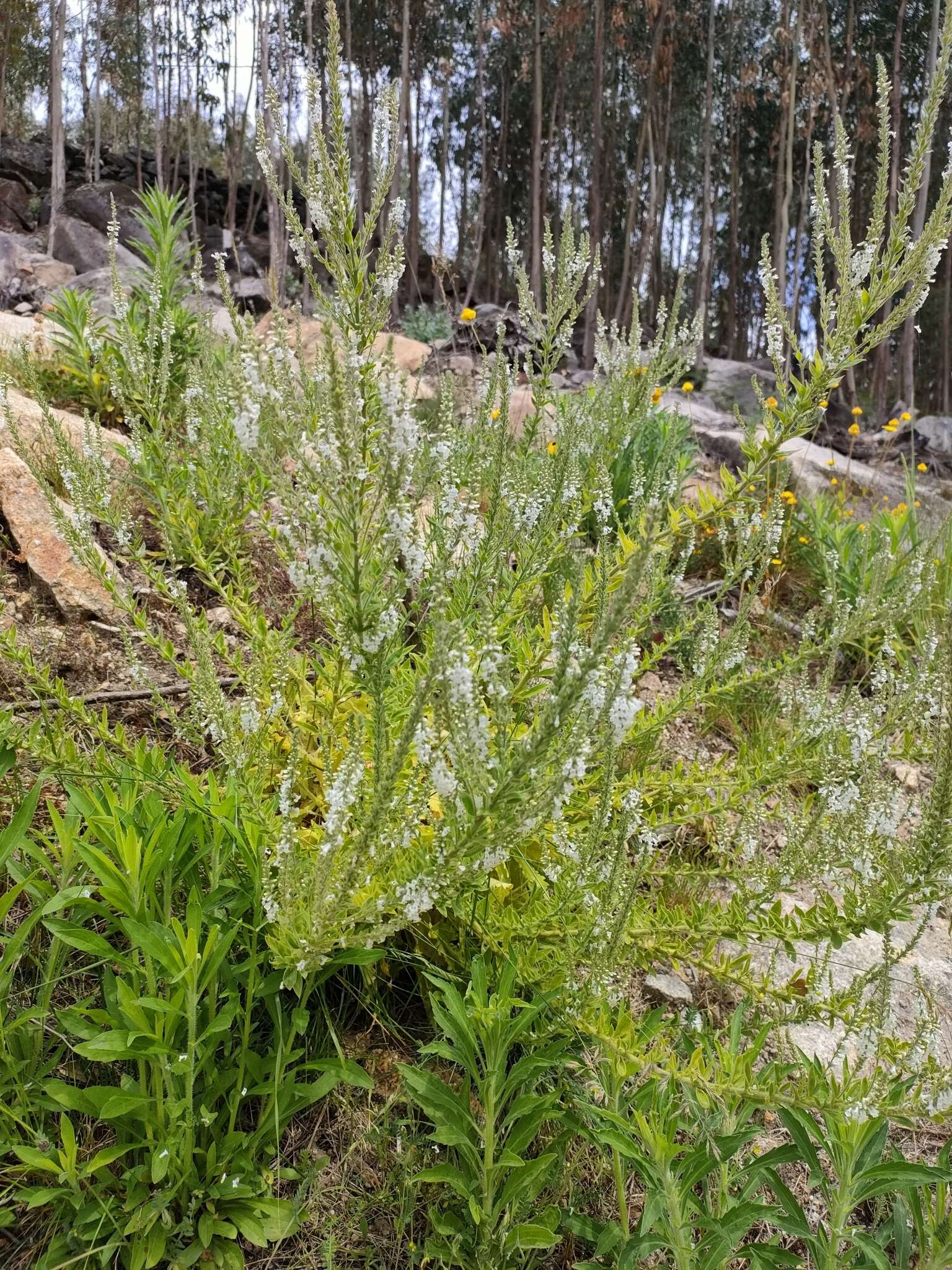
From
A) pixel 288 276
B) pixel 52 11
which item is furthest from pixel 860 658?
pixel 52 11

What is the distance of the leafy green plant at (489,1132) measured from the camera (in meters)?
1.57

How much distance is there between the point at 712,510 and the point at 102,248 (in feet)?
69.8

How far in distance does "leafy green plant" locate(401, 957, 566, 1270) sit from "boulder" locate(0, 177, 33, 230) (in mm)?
26046

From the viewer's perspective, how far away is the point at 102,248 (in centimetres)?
1878

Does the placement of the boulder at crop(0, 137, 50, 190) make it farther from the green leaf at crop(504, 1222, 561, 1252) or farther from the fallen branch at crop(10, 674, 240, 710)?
the green leaf at crop(504, 1222, 561, 1252)

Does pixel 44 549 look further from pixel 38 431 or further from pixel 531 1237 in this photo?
pixel 531 1237

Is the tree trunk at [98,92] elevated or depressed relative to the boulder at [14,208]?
elevated

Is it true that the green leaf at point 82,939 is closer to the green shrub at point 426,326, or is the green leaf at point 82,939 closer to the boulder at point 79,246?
the green shrub at point 426,326

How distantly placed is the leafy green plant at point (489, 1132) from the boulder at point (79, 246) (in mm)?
20313

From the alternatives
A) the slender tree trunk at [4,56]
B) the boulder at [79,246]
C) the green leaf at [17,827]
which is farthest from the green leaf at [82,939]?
the slender tree trunk at [4,56]

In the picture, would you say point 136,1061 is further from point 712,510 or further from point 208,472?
point 712,510

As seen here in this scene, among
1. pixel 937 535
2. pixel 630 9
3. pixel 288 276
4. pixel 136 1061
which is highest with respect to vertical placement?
pixel 630 9

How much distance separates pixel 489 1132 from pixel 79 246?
71.3 feet

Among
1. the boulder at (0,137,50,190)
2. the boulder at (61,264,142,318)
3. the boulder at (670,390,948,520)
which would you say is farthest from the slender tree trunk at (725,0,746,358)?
the boulder at (0,137,50,190)
